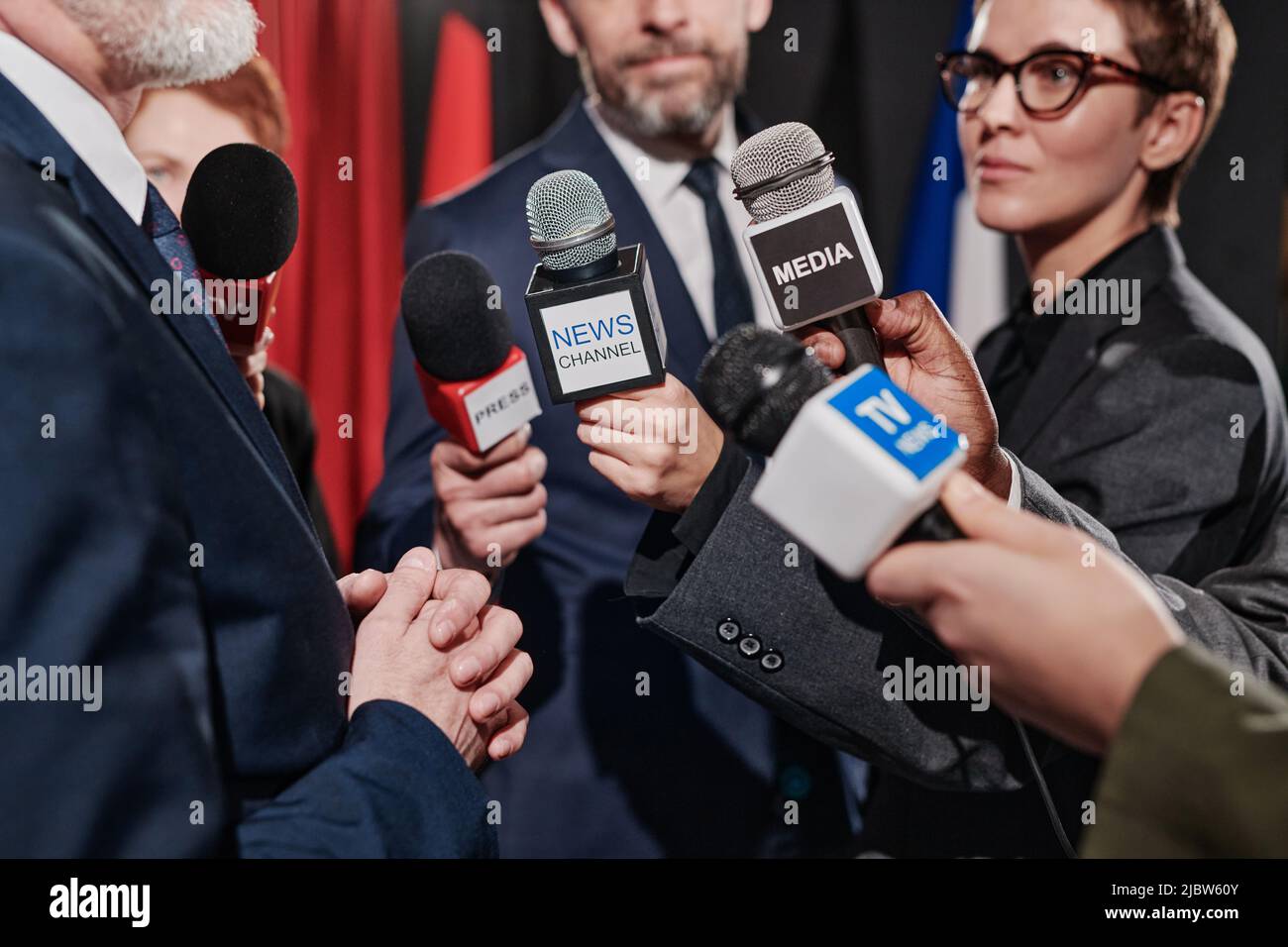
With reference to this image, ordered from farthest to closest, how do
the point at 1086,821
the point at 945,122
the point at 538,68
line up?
the point at 945,122 < the point at 538,68 < the point at 1086,821

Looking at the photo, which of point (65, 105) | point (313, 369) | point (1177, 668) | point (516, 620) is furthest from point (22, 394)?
point (313, 369)

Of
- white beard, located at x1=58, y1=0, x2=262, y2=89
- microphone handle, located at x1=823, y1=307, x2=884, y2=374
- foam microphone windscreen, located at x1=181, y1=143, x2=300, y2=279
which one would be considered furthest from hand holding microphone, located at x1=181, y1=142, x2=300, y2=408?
microphone handle, located at x1=823, y1=307, x2=884, y2=374

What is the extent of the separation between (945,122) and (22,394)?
2.28m

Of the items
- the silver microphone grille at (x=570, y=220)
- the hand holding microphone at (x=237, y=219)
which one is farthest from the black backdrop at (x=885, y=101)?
the silver microphone grille at (x=570, y=220)

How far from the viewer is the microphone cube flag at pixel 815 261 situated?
1.03 meters

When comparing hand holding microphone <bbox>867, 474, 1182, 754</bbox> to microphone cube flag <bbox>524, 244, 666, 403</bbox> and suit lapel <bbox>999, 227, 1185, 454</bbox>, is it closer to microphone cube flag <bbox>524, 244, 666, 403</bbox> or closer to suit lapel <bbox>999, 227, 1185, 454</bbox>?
microphone cube flag <bbox>524, 244, 666, 403</bbox>

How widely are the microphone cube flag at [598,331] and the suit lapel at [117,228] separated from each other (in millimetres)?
306

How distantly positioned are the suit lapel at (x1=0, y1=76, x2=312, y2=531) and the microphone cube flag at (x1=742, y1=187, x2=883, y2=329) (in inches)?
20.8

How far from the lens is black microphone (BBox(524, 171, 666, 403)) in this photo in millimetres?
1085

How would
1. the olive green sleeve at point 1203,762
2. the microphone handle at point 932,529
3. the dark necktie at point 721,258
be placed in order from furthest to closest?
the dark necktie at point 721,258 → the microphone handle at point 932,529 → the olive green sleeve at point 1203,762

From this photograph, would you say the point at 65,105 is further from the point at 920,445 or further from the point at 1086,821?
the point at 1086,821

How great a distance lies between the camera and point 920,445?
0.78 metres

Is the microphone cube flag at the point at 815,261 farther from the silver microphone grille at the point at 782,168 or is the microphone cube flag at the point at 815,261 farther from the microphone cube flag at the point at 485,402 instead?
the microphone cube flag at the point at 485,402
